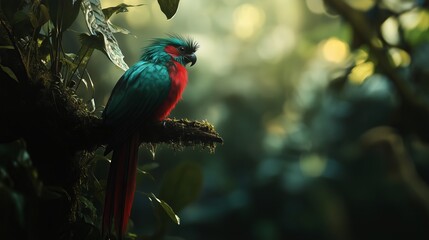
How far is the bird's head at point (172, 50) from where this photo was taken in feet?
4.89

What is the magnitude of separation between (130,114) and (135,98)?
0.18 feet

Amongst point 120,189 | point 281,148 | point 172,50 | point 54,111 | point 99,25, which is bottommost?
point 120,189

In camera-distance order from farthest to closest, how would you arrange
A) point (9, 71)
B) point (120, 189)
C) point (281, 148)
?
point (281, 148) < point (120, 189) < point (9, 71)

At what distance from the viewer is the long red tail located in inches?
46.4

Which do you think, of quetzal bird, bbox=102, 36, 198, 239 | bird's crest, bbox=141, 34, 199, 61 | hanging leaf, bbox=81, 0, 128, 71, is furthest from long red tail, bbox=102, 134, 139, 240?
bird's crest, bbox=141, 34, 199, 61

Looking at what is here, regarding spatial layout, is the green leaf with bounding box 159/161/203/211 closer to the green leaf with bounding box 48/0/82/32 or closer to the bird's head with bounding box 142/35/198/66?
the bird's head with bounding box 142/35/198/66

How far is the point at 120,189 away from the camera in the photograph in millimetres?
1195

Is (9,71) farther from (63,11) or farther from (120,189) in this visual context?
(120,189)

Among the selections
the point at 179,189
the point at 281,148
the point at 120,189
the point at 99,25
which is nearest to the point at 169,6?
the point at 99,25

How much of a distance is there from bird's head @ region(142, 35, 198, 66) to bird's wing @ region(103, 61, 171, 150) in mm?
90

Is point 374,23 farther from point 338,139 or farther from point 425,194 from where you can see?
point 338,139

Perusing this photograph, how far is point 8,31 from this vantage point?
Result: 107 centimetres

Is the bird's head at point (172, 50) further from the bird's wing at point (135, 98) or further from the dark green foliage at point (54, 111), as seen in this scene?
the dark green foliage at point (54, 111)

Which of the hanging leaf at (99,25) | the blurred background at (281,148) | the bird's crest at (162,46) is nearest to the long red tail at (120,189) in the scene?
the hanging leaf at (99,25)
